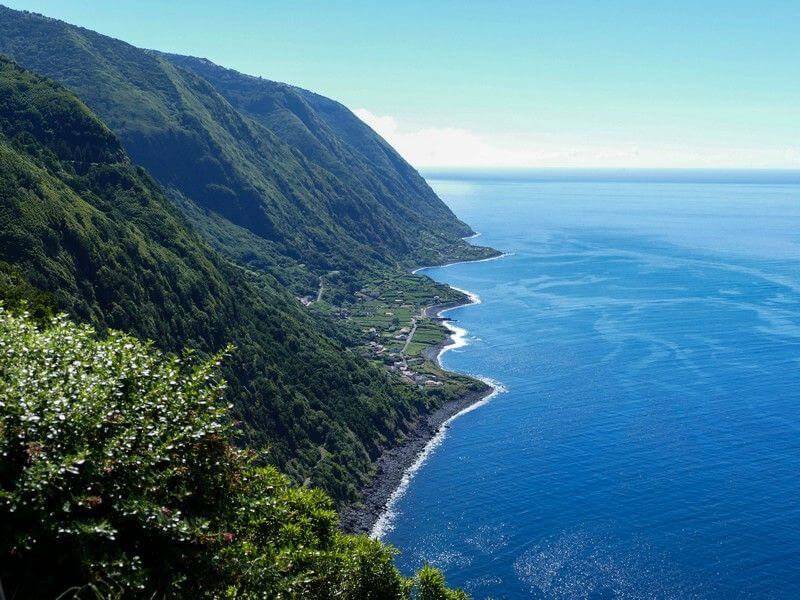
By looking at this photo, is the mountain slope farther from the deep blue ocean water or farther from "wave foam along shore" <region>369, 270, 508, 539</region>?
the deep blue ocean water

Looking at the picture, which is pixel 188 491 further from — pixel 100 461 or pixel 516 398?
pixel 516 398

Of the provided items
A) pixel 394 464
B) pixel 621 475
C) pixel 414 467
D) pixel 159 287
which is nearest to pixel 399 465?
pixel 394 464

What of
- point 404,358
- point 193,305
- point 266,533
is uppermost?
point 266,533

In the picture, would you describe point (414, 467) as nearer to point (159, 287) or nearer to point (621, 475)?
point (621, 475)

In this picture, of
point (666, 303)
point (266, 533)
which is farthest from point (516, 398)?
point (266, 533)

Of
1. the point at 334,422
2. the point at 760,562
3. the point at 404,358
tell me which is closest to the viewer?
the point at 760,562
